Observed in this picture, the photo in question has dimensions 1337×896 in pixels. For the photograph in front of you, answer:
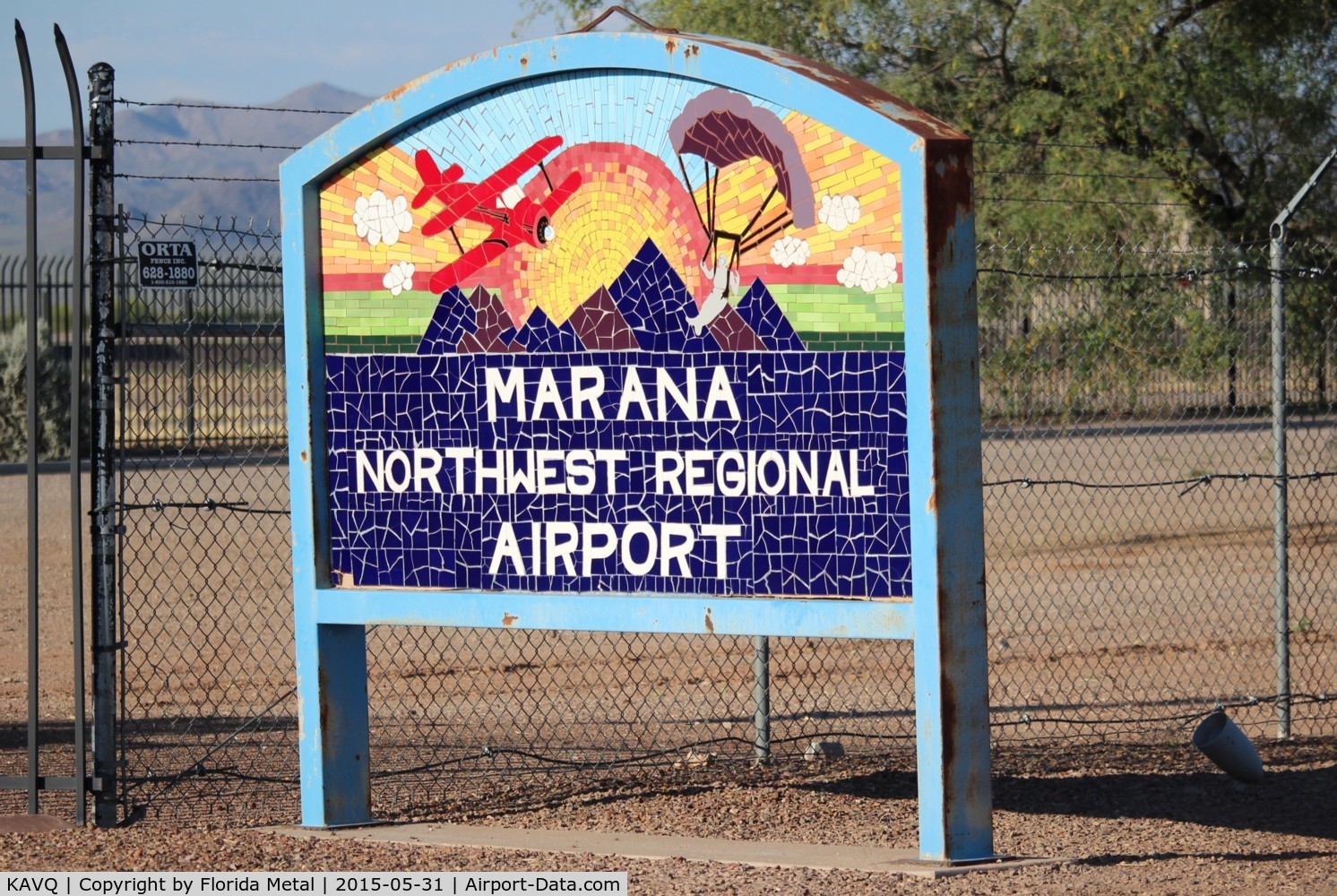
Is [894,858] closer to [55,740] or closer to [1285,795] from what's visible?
[1285,795]

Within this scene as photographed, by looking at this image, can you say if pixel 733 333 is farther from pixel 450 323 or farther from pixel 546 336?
pixel 450 323

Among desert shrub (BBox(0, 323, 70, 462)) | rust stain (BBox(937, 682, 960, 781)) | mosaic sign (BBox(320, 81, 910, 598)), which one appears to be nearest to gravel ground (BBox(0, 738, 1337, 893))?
rust stain (BBox(937, 682, 960, 781))

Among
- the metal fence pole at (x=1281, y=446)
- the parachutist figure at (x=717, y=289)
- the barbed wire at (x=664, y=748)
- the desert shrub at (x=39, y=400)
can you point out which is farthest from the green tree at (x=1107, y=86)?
the desert shrub at (x=39, y=400)

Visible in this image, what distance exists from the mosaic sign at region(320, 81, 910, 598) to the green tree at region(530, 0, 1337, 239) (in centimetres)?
823

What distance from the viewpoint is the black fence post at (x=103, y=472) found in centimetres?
588

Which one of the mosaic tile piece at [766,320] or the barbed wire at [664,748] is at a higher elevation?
the mosaic tile piece at [766,320]

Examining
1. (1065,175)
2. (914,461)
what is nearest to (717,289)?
(914,461)

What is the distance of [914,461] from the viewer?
5.02 meters

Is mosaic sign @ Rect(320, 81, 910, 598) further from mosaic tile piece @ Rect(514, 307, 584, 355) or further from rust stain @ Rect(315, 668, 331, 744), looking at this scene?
rust stain @ Rect(315, 668, 331, 744)

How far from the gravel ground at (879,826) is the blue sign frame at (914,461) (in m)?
0.48

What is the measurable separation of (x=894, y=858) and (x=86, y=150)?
3.90m

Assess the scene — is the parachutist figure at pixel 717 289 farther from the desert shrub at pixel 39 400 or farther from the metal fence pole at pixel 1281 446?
the desert shrub at pixel 39 400

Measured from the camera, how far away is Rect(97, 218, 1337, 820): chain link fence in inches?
273

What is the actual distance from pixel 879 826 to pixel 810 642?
3.91m
